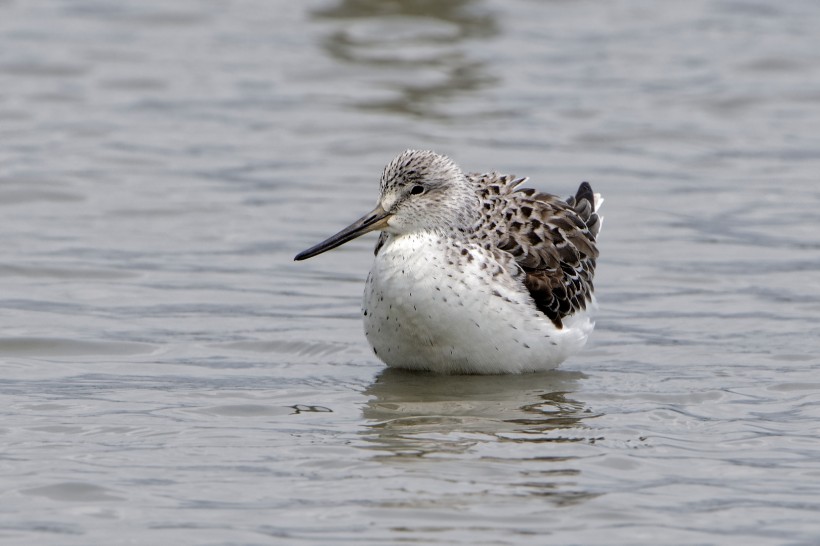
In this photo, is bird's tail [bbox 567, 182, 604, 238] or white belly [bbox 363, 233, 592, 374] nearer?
white belly [bbox 363, 233, 592, 374]

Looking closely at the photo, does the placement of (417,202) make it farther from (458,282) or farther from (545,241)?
(545,241)

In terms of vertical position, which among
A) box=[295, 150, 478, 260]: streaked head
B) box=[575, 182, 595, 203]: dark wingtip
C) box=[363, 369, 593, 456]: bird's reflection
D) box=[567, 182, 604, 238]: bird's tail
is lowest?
box=[363, 369, 593, 456]: bird's reflection

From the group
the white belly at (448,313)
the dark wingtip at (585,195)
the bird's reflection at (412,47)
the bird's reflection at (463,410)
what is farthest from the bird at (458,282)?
the bird's reflection at (412,47)

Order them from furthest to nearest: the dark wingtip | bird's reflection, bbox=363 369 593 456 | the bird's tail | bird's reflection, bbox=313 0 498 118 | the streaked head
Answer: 1. bird's reflection, bbox=313 0 498 118
2. the dark wingtip
3. the bird's tail
4. the streaked head
5. bird's reflection, bbox=363 369 593 456

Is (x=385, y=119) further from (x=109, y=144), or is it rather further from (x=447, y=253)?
(x=447, y=253)

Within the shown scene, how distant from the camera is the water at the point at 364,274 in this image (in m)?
7.55

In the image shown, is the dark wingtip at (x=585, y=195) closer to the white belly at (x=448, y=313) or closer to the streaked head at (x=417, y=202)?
the streaked head at (x=417, y=202)

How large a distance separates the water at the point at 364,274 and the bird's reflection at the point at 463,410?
A: 0.09ft

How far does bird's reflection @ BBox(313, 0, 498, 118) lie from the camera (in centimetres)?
1894

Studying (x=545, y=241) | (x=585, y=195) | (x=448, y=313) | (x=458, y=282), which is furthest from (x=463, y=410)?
(x=585, y=195)

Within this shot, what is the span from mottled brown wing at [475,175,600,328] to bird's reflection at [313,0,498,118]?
284 inches

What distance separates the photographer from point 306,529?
7.07 metres

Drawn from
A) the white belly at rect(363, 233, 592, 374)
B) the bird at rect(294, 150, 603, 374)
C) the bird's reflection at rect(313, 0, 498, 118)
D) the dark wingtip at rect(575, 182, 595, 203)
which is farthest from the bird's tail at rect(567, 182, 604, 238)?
the bird's reflection at rect(313, 0, 498, 118)

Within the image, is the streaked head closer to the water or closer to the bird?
the bird
